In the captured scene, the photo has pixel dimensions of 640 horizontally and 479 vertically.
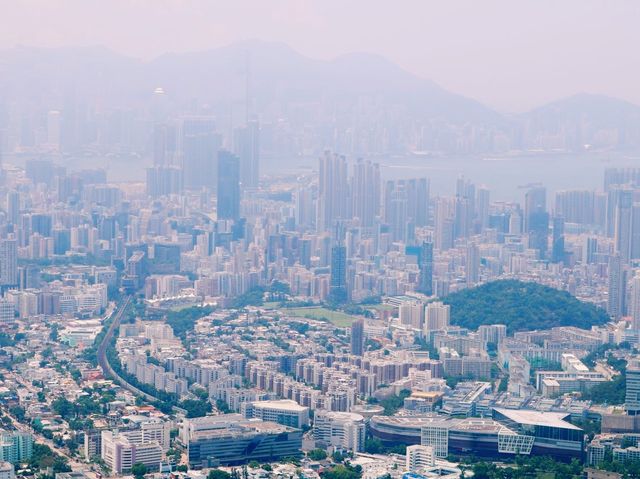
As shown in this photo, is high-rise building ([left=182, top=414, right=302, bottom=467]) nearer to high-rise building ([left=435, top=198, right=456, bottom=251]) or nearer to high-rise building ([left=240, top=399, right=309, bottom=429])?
high-rise building ([left=240, top=399, right=309, bottom=429])

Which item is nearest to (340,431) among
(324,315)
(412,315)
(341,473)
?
(341,473)

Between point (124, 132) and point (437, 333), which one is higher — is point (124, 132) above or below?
above

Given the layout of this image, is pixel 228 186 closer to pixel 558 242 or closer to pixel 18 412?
pixel 558 242

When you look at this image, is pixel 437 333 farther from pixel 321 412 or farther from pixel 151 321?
pixel 321 412

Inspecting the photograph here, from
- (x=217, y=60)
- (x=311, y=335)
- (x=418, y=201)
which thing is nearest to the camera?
(x=311, y=335)

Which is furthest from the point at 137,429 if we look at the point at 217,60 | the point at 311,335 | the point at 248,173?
the point at 248,173

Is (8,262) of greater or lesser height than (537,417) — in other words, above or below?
above
